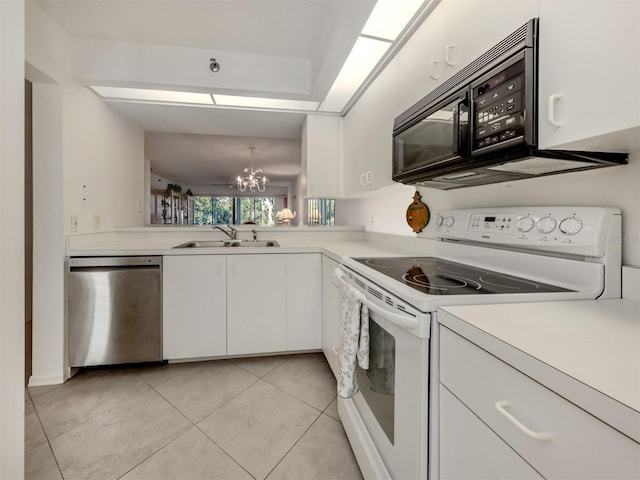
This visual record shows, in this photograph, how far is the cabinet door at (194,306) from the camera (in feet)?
7.15

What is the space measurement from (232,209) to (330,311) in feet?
32.4

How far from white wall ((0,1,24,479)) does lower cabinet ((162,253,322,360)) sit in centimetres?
105

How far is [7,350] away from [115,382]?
1159 mm

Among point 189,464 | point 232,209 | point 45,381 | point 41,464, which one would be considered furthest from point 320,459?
point 232,209

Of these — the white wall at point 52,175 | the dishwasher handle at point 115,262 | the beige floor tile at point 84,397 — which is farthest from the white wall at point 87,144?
the beige floor tile at point 84,397

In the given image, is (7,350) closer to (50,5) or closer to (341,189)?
(50,5)

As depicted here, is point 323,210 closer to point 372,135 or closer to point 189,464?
point 372,135

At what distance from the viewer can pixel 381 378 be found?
1119 millimetres

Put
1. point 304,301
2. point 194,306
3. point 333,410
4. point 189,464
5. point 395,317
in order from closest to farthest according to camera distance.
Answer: point 395,317, point 189,464, point 333,410, point 194,306, point 304,301

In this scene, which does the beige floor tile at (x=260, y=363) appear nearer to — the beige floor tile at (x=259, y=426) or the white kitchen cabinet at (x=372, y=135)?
the beige floor tile at (x=259, y=426)

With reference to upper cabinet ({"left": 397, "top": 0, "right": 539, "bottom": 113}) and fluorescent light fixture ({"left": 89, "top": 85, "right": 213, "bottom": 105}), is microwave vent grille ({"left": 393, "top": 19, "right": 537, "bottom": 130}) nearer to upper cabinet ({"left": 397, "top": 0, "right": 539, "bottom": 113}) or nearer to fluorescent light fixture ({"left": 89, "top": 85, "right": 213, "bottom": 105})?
upper cabinet ({"left": 397, "top": 0, "right": 539, "bottom": 113})

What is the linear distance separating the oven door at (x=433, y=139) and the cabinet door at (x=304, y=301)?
1.05 meters

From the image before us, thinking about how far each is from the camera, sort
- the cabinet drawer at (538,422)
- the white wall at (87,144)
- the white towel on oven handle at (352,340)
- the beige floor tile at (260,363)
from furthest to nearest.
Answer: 1. the beige floor tile at (260,363)
2. the white wall at (87,144)
3. the white towel on oven handle at (352,340)
4. the cabinet drawer at (538,422)

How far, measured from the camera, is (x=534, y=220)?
110 cm
